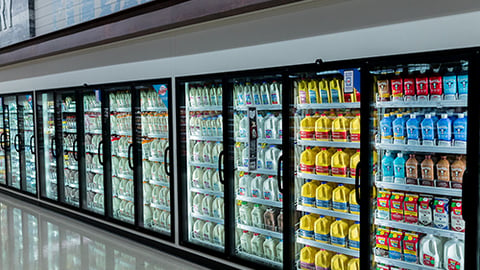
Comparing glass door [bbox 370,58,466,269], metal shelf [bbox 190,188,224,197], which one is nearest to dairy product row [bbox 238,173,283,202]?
metal shelf [bbox 190,188,224,197]

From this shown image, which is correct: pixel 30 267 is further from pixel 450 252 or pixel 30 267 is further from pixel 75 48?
pixel 450 252

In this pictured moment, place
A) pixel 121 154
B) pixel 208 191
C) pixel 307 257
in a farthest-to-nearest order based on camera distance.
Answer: pixel 121 154
pixel 208 191
pixel 307 257

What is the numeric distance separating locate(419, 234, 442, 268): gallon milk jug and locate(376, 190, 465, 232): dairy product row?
0.12 meters

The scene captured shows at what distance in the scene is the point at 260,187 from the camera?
3.66 meters

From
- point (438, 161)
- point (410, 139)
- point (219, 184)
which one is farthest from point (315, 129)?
point (219, 184)

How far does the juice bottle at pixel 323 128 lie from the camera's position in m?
3.12

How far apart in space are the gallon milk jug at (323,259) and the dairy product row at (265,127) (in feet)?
3.61

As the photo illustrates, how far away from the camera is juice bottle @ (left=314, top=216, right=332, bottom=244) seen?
318 centimetres

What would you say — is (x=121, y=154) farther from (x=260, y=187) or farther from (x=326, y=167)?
(x=326, y=167)

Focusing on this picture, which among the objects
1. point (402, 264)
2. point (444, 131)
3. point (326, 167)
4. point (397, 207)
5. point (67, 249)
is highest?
point (444, 131)

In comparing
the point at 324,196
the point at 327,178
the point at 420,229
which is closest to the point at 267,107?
the point at 327,178

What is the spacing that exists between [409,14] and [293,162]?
1.47 m

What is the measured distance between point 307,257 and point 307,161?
0.87 meters

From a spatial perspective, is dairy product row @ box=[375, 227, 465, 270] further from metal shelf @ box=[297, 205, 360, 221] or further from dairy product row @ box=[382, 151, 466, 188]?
dairy product row @ box=[382, 151, 466, 188]
